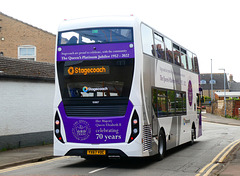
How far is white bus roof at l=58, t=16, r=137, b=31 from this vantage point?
1197 cm

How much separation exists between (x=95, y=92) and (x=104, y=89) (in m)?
0.28

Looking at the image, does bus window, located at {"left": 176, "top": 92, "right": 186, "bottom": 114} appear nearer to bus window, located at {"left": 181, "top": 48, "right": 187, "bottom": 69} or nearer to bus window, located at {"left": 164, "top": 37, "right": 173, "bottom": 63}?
bus window, located at {"left": 181, "top": 48, "right": 187, "bottom": 69}

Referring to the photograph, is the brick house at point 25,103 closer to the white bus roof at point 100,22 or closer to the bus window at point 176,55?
the white bus roof at point 100,22

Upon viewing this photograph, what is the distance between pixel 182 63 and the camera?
17.6m

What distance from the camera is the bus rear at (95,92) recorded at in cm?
1177

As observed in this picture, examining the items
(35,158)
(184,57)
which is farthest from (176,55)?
(35,158)

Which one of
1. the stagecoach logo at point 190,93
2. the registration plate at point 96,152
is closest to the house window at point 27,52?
the stagecoach logo at point 190,93

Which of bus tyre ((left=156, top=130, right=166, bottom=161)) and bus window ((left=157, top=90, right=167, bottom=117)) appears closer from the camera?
bus tyre ((left=156, top=130, right=166, bottom=161))

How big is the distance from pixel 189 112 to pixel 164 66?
5050 mm

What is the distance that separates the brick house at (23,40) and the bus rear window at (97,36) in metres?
24.1

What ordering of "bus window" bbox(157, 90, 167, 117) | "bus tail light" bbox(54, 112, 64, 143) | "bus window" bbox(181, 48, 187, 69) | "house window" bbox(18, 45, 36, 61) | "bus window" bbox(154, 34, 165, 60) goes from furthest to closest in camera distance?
"house window" bbox(18, 45, 36, 61), "bus window" bbox(181, 48, 187, 69), "bus window" bbox(154, 34, 165, 60), "bus window" bbox(157, 90, 167, 117), "bus tail light" bbox(54, 112, 64, 143)

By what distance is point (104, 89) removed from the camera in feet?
39.0

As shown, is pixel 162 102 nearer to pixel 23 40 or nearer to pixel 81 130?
pixel 81 130

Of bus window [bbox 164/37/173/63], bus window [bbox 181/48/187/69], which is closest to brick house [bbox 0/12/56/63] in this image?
bus window [bbox 181/48/187/69]
